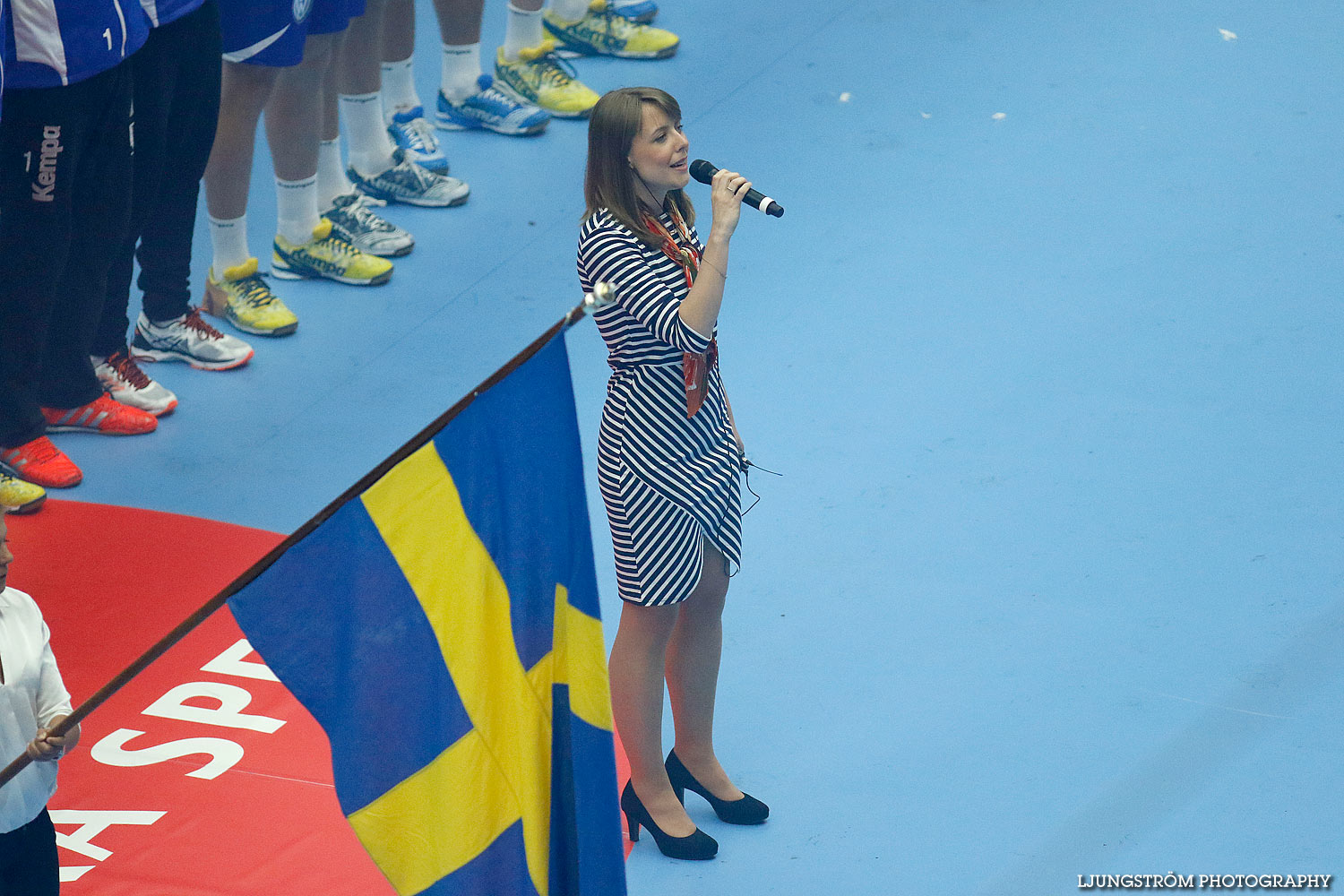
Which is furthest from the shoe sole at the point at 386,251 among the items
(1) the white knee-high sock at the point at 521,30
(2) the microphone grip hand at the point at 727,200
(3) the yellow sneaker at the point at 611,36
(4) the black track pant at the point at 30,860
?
(4) the black track pant at the point at 30,860

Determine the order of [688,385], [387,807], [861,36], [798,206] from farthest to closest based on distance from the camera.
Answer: [861,36]
[798,206]
[688,385]
[387,807]

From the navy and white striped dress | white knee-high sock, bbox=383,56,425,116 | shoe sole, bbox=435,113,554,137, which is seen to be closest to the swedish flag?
the navy and white striped dress

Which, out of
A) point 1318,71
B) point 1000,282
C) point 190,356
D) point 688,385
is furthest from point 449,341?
point 1318,71

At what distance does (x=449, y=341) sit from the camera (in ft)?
16.1

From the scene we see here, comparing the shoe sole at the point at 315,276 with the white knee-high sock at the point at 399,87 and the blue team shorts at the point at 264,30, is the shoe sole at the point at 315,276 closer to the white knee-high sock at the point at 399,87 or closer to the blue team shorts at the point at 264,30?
the blue team shorts at the point at 264,30

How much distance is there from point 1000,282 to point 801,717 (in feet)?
6.91

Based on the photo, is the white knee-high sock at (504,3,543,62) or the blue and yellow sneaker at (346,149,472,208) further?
the white knee-high sock at (504,3,543,62)

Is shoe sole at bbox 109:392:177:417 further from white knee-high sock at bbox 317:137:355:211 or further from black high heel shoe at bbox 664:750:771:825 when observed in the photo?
black high heel shoe at bbox 664:750:771:825

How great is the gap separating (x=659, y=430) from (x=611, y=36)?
413 centimetres

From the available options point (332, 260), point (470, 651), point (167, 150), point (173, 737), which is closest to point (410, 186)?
point (332, 260)

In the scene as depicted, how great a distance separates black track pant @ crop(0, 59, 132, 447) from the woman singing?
1.73 meters

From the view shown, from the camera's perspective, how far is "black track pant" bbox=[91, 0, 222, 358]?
4.27 meters

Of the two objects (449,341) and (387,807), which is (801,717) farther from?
(449,341)

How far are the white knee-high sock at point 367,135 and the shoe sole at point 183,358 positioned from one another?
108cm
